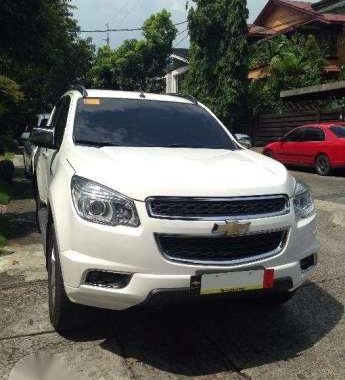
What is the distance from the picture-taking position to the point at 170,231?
329 centimetres

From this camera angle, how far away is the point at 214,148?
4922mm

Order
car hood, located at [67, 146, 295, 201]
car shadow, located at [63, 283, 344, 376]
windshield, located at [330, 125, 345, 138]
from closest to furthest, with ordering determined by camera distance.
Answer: car hood, located at [67, 146, 295, 201] < car shadow, located at [63, 283, 344, 376] < windshield, located at [330, 125, 345, 138]

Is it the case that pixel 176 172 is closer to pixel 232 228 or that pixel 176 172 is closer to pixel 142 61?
pixel 232 228

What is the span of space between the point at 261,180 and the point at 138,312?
1.63m

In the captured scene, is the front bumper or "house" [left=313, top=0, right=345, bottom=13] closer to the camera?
the front bumper

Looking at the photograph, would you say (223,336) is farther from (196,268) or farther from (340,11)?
(340,11)

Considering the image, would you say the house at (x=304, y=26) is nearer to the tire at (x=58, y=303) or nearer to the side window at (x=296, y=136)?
the side window at (x=296, y=136)

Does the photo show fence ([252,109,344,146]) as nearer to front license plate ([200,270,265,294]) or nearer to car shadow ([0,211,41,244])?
car shadow ([0,211,41,244])

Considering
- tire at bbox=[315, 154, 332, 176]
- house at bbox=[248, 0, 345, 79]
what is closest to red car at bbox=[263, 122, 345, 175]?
tire at bbox=[315, 154, 332, 176]

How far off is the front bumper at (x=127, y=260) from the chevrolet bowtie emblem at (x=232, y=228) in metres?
0.05

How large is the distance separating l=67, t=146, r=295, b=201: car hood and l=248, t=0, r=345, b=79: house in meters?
25.4

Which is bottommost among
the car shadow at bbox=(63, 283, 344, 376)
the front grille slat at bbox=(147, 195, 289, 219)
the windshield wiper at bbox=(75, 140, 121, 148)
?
the car shadow at bbox=(63, 283, 344, 376)

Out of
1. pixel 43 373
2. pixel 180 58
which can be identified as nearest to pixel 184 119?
pixel 43 373

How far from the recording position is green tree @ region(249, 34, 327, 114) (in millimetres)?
25984
